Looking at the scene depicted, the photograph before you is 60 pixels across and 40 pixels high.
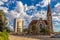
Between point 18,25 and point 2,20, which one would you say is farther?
point 2,20

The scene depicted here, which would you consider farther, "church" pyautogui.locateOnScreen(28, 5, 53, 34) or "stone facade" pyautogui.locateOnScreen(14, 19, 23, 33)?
"church" pyautogui.locateOnScreen(28, 5, 53, 34)

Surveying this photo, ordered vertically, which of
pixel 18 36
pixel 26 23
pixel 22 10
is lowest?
pixel 18 36

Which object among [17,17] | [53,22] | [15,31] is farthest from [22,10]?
[53,22]

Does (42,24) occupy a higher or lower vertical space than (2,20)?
lower

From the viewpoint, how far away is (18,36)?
26.6ft

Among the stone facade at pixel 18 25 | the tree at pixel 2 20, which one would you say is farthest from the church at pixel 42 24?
the tree at pixel 2 20

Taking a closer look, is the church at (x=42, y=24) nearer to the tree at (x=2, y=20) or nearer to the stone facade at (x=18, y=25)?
the stone facade at (x=18, y=25)

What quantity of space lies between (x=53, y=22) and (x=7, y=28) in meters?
2.06

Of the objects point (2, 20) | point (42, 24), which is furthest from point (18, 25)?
point (42, 24)

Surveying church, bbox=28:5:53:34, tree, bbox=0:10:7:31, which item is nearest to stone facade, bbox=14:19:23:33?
church, bbox=28:5:53:34

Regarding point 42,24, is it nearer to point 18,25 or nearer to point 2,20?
point 18,25

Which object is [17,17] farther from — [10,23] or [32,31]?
[32,31]

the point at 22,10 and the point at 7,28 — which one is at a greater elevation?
the point at 22,10

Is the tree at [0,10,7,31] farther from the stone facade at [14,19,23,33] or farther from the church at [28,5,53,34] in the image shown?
the church at [28,5,53,34]
